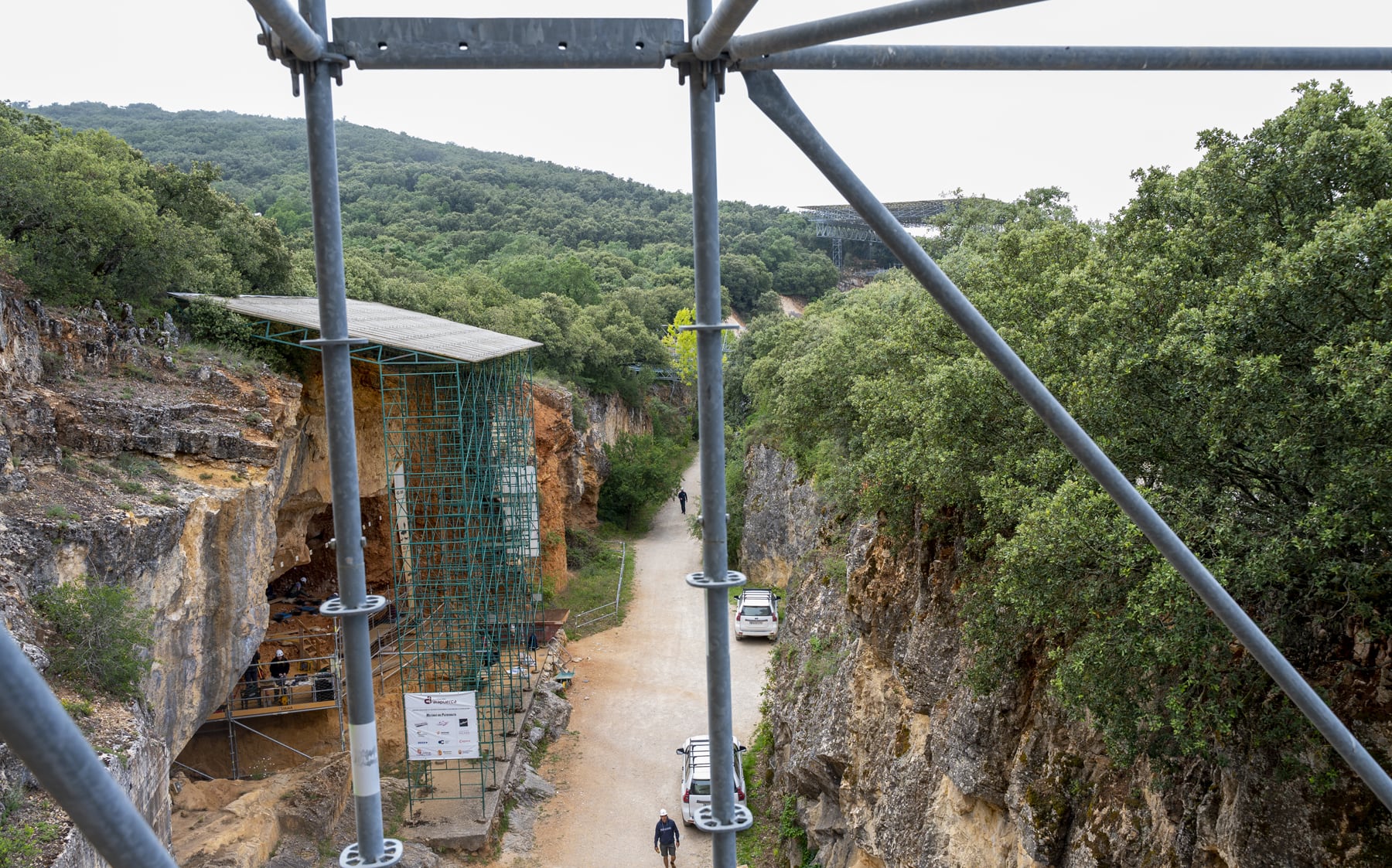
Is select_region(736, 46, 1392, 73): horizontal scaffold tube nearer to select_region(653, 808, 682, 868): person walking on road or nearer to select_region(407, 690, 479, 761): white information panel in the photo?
select_region(653, 808, 682, 868): person walking on road

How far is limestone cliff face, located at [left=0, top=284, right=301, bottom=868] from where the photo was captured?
1100 centimetres

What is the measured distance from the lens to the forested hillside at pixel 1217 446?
5703 millimetres

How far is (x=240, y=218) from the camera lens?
2356 cm

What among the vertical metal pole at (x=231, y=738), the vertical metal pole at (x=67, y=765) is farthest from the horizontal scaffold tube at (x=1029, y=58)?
the vertical metal pole at (x=231, y=738)

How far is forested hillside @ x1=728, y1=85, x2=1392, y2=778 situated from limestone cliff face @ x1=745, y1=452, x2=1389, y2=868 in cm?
37

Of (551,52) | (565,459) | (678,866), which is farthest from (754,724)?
(551,52)

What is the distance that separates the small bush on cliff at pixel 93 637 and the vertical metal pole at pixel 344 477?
8.70 meters

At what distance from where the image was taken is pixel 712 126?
368cm

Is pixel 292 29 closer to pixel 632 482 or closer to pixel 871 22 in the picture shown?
pixel 871 22

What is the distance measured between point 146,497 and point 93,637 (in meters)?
2.78

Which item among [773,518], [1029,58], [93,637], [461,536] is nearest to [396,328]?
[461,536]

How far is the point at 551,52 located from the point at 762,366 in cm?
2593

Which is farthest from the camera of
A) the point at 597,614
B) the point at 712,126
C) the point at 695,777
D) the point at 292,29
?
the point at 597,614

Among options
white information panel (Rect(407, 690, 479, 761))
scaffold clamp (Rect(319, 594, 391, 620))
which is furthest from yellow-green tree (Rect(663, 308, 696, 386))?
scaffold clamp (Rect(319, 594, 391, 620))
